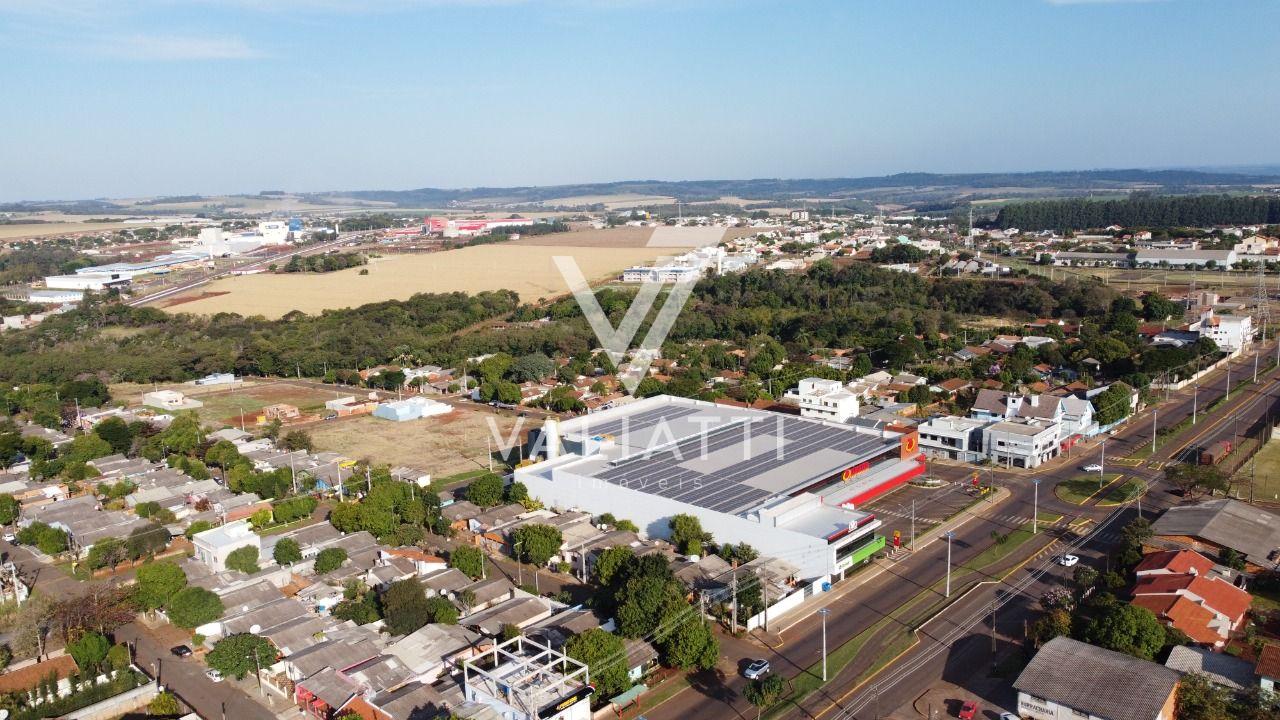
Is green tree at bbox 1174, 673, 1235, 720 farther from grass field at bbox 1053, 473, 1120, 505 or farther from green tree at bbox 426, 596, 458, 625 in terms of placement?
green tree at bbox 426, 596, 458, 625

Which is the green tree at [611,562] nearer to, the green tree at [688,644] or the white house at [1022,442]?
the green tree at [688,644]

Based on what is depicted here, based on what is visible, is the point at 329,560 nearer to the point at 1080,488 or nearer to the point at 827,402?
the point at 827,402

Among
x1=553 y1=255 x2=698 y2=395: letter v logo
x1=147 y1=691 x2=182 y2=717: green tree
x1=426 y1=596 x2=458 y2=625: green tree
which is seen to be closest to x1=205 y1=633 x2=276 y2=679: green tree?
x1=147 y1=691 x2=182 y2=717: green tree

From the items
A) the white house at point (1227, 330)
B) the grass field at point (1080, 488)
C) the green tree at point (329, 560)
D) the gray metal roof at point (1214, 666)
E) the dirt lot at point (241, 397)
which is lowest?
the dirt lot at point (241, 397)

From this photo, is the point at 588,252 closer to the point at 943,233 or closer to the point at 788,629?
the point at 943,233

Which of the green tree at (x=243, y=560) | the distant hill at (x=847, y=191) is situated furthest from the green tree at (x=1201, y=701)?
the distant hill at (x=847, y=191)
